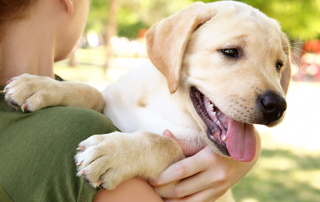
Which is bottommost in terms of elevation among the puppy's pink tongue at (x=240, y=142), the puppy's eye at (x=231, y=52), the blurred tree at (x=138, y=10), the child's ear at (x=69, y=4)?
the blurred tree at (x=138, y=10)

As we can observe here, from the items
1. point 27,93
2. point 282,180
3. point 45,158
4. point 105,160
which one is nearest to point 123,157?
point 105,160

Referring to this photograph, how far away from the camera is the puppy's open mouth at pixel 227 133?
1992 mm

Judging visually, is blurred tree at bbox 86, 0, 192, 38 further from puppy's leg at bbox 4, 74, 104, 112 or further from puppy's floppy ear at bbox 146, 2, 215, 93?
puppy's leg at bbox 4, 74, 104, 112

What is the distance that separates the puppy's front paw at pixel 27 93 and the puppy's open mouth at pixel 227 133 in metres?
1.03

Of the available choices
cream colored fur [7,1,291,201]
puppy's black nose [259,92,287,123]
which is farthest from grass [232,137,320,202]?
puppy's black nose [259,92,287,123]

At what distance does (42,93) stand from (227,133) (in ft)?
4.00

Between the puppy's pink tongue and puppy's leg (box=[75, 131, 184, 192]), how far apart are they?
34cm

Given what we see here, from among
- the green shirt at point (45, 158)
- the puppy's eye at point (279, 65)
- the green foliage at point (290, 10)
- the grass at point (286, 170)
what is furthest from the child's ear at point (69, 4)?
the green foliage at point (290, 10)

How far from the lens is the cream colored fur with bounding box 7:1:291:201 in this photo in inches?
69.0

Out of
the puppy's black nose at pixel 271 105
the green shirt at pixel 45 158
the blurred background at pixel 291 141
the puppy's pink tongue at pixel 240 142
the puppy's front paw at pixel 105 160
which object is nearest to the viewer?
the green shirt at pixel 45 158

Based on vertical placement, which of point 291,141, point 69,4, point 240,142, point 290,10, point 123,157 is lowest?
point 291,141

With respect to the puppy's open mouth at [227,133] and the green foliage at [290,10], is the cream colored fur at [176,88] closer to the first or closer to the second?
A: the puppy's open mouth at [227,133]

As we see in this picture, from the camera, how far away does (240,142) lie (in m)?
2.02

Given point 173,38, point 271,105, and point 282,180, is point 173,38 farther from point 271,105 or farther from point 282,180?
point 282,180
